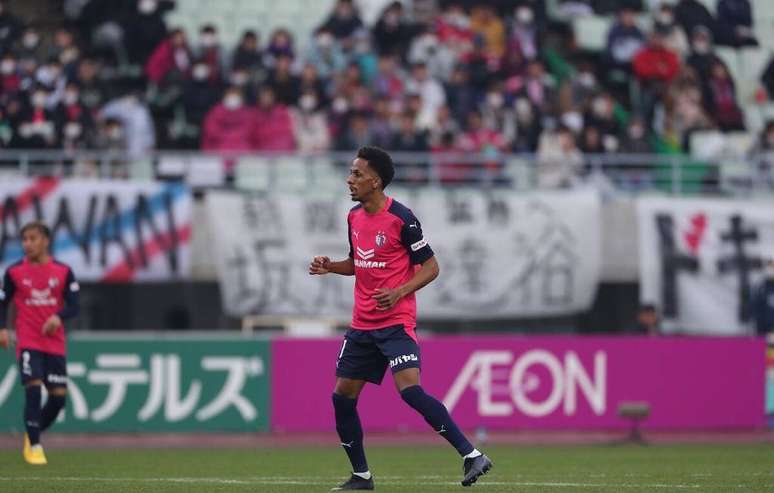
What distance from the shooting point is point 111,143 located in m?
22.7

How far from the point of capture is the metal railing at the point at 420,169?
22.7 meters

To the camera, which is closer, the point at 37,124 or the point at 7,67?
the point at 37,124

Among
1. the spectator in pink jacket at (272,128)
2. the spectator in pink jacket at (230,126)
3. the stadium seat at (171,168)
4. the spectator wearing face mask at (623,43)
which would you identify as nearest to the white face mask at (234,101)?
the spectator in pink jacket at (230,126)

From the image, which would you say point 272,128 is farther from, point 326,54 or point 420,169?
point 420,169

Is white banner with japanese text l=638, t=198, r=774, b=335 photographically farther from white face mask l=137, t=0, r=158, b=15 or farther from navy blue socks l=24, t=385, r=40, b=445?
navy blue socks l=24, t=385, r=40, b=445

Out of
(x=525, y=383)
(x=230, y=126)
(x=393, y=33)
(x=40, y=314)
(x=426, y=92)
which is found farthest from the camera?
(x=393, y=33)

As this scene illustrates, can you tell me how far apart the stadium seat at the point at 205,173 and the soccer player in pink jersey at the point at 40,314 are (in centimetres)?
817

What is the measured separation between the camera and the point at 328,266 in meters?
10.9

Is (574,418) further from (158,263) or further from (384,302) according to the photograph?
(384,302)

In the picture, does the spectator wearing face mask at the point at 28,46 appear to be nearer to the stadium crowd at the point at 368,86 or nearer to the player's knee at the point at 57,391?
the stadium crowd at the point at 368,86

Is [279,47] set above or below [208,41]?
below

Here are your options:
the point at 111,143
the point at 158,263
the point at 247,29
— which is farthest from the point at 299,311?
the point at 247,29

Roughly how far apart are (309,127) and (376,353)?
12.6 m

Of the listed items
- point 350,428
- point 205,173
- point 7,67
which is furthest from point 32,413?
point 7,67
